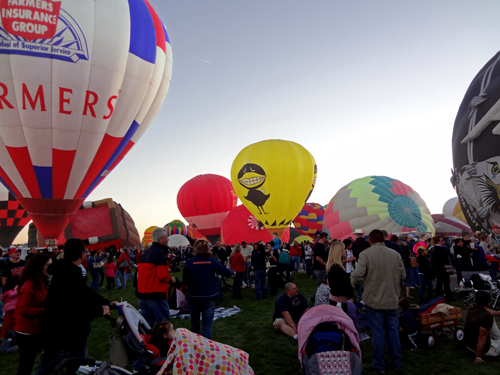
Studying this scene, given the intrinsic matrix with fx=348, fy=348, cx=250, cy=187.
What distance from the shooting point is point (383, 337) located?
429cm

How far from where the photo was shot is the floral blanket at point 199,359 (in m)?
2.66

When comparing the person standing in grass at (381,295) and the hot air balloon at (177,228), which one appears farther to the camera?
the hot air balloon at (177,228)

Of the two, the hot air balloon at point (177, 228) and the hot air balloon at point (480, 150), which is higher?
the hot air balloon at point (480, 150)

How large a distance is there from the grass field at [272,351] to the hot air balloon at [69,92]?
8.98 m

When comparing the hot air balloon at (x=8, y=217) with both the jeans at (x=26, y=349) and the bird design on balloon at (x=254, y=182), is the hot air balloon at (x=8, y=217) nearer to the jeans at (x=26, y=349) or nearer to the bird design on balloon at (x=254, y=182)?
the bird design on balloon at (x=254, y=182)

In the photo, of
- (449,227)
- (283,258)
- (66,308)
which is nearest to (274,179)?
(283,258)

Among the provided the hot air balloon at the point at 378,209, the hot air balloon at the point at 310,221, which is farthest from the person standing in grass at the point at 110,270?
the hot air balloon at the point at 310,221

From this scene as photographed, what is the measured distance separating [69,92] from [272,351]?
1228cm

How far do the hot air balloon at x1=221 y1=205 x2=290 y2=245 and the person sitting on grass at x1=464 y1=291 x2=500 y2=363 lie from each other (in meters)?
20.3

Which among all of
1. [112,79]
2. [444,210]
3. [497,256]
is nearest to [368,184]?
[497,256]

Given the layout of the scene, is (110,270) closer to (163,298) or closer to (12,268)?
(12,268)

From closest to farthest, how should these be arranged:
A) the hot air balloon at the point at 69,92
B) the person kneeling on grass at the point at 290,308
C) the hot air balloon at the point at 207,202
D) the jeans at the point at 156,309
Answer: the jeans at the point at 156,309 → the person kneeling on grass at the point at 290,308 → the hot air balloon at the point at 69,92 → the hot air balloon at the point at 207,202

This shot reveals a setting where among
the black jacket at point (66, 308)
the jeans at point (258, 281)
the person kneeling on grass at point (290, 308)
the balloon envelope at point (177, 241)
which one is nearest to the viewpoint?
the black jacket at point (66, 308)

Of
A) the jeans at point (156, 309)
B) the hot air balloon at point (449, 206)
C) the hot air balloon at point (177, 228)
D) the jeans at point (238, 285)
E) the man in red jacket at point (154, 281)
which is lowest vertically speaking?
the jeans at point (238, 285)
